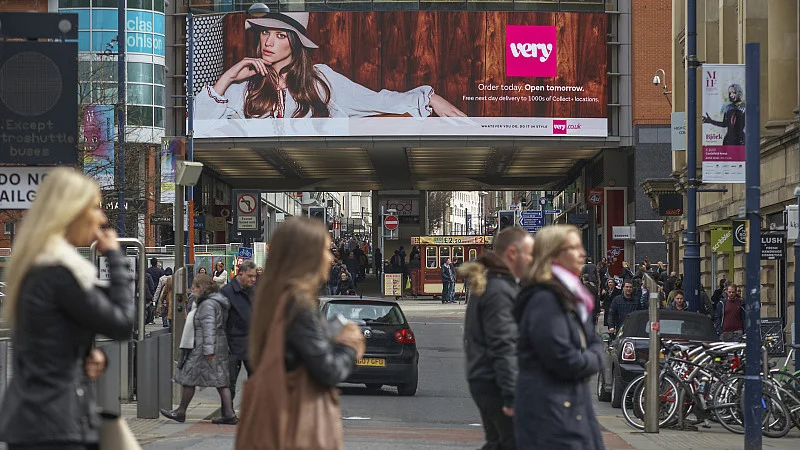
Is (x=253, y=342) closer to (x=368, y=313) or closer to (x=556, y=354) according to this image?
(x=556, y=354)

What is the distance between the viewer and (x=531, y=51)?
5066 cm

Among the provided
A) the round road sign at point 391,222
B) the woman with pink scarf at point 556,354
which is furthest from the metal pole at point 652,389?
the round road sign at point 391,222

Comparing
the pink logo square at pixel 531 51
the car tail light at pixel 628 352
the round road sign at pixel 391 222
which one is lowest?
the car tail light at pixel 628 352

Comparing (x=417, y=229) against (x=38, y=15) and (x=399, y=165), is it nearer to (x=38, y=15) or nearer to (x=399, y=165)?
(x=399, y=165)

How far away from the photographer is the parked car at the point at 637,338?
1725 centimetres

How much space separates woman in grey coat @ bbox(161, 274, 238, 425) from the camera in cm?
1356

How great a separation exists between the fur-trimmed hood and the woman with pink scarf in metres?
2.12

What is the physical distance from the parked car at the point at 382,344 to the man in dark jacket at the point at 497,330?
10433mm

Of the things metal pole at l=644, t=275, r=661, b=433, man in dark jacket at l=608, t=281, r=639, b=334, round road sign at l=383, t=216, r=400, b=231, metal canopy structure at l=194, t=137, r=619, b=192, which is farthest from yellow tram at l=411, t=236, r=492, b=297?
metal pole at l=644, t=275, r=661, b=433

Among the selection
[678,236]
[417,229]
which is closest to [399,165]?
[417,229]

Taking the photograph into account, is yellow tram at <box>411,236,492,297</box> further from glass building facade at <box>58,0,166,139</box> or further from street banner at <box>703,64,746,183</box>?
street banner at <box>703,64,746,183</box>

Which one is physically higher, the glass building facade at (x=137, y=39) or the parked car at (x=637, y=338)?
the glass building facade at (x=137, y=39)

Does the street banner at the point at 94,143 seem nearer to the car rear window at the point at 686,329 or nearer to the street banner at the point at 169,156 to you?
the street banner at the point at 169,156

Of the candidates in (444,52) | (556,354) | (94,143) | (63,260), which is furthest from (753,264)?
(444,52)
